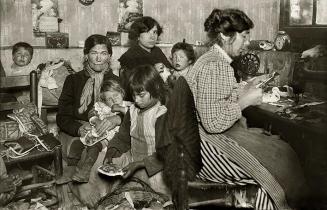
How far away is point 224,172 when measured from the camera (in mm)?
1542

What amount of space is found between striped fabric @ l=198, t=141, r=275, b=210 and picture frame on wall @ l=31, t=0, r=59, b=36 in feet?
4.36

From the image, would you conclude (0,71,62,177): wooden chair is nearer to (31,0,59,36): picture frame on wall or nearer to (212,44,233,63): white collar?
(31,0,59,36): picture frame on wall

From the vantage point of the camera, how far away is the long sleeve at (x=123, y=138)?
1940 millimetres

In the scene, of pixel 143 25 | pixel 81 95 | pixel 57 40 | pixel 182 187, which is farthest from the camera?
pixel 57 40

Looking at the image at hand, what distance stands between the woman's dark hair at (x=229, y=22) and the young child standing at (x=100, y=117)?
27.1 inches

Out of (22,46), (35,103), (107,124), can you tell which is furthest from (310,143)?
(22,46)

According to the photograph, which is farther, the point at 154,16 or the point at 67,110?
the point at 154,16

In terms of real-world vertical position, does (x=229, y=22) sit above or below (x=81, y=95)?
above

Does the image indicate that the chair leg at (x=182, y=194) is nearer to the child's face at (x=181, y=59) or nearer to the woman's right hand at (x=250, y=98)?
the woman's right hand at (x=250, y=98)

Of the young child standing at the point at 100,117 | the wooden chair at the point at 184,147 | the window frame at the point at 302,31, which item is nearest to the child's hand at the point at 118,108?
the young child standing at the point at 100,117

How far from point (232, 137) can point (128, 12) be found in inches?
48.2

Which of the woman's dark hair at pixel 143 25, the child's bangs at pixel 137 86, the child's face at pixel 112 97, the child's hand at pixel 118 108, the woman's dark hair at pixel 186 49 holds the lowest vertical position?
the child's hand at pixel 118 108

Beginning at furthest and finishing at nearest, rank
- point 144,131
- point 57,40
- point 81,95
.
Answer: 1. point 57,40
2. point 81,95
3. point 144,131

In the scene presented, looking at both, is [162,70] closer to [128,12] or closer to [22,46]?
[128,12]
